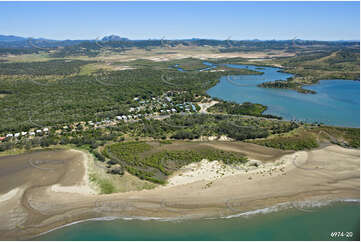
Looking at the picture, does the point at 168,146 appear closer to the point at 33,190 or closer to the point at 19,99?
the point at 33,190

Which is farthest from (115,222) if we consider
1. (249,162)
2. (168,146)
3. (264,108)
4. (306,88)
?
(306,88)

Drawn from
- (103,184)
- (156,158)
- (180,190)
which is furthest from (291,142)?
(103,184)

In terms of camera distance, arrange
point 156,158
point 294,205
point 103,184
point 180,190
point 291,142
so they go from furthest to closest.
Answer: point 291,142
point 156,158
point 103,184
point 180,190
point 294,205

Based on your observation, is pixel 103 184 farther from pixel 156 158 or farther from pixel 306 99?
pixel 306 99

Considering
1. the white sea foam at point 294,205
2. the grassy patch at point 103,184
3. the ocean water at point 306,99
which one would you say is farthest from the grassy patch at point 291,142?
the grassy patch at point 103,184

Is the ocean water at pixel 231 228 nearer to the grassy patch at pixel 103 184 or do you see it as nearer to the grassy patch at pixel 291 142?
the grassy patch at pixel 103 184

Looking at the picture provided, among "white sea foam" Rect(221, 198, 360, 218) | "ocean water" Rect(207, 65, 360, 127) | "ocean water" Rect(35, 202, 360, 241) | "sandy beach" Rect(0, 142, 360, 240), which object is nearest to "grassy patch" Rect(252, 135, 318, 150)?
"sandy beach" Rect(0, 142, 360, 240)
